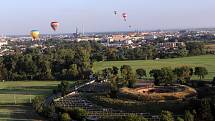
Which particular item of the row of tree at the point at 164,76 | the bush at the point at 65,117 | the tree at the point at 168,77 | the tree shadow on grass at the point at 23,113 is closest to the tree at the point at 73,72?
the row of tree at the point at 164,76

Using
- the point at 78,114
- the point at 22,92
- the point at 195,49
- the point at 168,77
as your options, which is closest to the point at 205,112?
the point at 78,114

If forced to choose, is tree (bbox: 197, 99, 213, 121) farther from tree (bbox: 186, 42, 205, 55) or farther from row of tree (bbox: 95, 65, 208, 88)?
tree (bbox: 186, 42, 205, 55)

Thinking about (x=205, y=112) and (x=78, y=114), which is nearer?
(x=205, y=112)

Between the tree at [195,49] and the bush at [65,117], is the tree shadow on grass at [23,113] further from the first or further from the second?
Result: the tree at [195,49]

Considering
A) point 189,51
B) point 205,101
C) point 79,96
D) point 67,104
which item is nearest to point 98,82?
point 79,96

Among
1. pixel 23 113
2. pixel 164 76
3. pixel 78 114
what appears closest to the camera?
pixel 78 114

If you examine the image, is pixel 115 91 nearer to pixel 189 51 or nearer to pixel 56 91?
pixel 56 91

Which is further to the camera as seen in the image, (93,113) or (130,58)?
(130,58)

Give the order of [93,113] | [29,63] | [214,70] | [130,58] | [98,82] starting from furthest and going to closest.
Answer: [130,58] → [29,63] → [214,70] → [98,82] → [93,113]

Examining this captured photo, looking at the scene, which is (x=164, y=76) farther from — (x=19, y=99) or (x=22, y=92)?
(x=22, y=92)

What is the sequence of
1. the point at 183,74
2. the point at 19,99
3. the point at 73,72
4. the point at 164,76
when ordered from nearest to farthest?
the point at 164,76 → the point at 19,99 → the point at 183,74 → the point at 73,72
